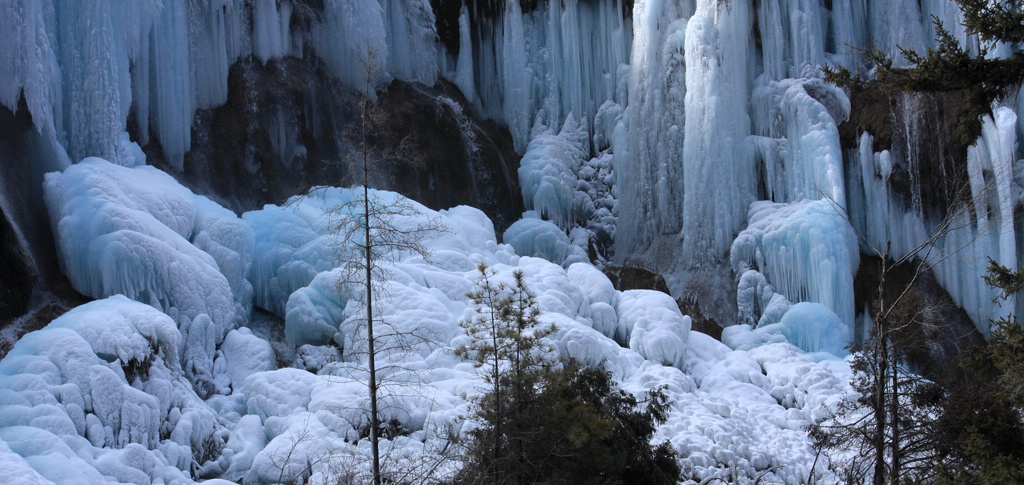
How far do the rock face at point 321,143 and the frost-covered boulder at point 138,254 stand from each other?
4.67 meters

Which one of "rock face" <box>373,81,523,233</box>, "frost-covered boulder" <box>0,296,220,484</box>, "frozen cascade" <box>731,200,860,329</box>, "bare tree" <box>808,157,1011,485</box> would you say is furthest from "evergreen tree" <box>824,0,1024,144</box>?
"rock face" <box>373,81,523,233</box>

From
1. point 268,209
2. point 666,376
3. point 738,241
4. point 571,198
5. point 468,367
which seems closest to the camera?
point 468,367

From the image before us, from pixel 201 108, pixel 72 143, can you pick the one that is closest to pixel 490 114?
pixel 201 108

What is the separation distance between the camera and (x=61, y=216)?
48.3 ft

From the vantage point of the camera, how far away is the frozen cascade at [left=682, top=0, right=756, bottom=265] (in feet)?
72.6

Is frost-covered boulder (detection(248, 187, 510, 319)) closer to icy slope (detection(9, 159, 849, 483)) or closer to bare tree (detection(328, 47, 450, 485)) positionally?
icy slope (detection(9, 159, 849, 483))

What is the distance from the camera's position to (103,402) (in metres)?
11.0

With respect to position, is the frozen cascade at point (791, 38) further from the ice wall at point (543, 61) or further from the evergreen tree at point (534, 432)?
the evergreen tree at point (534, 432)

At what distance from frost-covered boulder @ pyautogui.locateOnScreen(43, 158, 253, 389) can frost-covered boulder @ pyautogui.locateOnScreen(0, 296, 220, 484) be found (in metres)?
1.21

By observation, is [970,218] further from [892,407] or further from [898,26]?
[892,407]

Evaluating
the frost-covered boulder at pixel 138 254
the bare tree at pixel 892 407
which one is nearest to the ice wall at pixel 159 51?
the frost-covered boulder at pixel 138 254

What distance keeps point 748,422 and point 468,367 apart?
5.29 meters

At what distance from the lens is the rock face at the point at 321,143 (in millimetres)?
21859

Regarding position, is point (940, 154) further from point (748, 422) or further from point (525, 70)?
point (525, 70)
